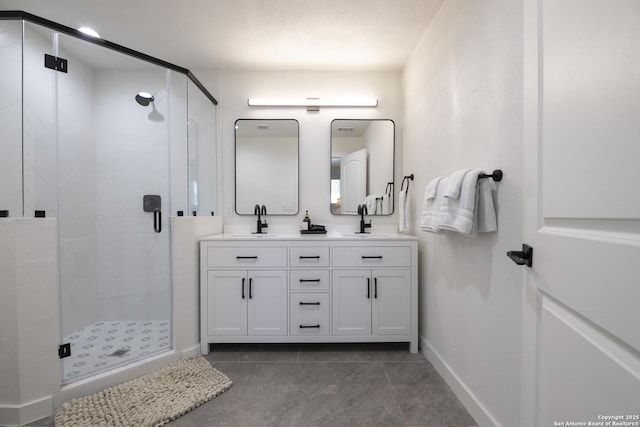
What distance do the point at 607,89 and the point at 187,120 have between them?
2.44 metres

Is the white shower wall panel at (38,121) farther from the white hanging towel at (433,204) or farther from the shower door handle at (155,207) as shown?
the white hanging towel at (433,204)

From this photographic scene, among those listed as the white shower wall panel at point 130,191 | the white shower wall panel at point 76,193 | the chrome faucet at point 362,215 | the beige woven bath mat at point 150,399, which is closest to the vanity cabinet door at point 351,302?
the chrome faucet at point 362,215

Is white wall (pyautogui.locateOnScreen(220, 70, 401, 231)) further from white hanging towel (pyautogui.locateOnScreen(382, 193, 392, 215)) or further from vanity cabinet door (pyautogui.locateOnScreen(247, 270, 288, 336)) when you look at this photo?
vanity cabinet door (pyautogui.locateOnScreen(247, 270, 288, 336))

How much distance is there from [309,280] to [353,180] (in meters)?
1.08

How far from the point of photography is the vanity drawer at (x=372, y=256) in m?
2.06

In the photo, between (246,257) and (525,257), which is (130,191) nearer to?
(246,257)

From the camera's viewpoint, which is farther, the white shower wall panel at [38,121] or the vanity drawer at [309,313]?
the vanity drawer at [309,313]

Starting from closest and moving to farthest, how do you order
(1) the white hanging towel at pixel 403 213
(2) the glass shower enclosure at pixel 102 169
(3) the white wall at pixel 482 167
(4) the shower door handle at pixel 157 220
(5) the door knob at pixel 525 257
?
(5) the door knob at pixel 525 257 → (3) the white wall at pixel 482 167 → (2) the glass shower enclosure at pixel 102 169 → (4) the shower door handle at pixel 157 220 → (1) the white hanging towel at pixel 403 213

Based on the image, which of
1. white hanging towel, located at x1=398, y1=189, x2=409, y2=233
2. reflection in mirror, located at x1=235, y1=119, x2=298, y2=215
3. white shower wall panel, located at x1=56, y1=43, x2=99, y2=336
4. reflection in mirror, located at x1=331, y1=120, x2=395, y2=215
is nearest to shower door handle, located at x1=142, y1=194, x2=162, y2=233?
white shower wall panel, located at x1=56, y1=43, x2=99, y2=336

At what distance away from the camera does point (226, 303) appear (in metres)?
2.04

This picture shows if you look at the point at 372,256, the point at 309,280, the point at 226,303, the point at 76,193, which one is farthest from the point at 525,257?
the point at 76,193

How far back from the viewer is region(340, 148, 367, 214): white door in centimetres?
253

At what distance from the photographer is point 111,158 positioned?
206 cm

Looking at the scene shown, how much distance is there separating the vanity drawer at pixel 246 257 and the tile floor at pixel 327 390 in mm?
704
